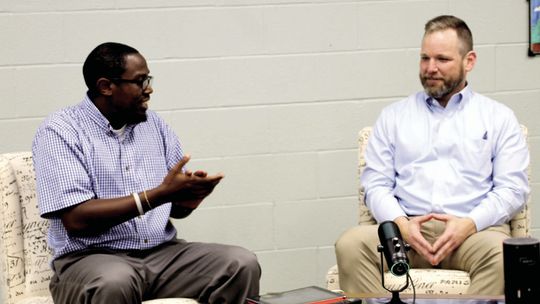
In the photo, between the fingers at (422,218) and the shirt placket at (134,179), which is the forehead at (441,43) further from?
the shirt placket at (134,179)

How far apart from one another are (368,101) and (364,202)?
2.30ft

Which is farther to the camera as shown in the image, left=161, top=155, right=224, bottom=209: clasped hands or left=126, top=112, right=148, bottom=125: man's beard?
left=126, top=112, right=148, bottom=125: man's beard

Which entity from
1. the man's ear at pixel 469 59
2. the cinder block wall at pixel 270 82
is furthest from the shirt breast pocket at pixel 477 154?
the cinder block wall at pixel 270 82

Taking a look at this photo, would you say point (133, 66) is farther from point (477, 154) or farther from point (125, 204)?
point (477, 154)

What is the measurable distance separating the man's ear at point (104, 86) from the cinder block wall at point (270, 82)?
2.50 feet

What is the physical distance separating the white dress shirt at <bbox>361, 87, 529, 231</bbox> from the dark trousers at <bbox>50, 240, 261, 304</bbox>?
657 mm

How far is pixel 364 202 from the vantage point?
12.5 feet

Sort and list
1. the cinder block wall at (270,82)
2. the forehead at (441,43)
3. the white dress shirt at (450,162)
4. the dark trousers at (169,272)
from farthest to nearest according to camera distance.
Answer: the cinder block wall at (270,82) → the forehead at (441,43) → the white dress shirt at (450,162) → the dark trousers at (169,272)

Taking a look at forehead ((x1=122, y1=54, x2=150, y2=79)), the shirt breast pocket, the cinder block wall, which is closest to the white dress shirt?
the shirt breast pocket

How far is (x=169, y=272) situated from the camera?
3.32 metres

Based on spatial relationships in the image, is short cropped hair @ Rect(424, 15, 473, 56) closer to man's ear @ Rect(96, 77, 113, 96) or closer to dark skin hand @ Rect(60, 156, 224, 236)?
dark skin hand @ Rect(60, 156, 224, 236)

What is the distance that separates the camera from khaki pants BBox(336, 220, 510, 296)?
3.41 m

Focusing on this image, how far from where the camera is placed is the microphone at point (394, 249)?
278 centimetres

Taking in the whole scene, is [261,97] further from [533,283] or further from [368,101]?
[533,283]
